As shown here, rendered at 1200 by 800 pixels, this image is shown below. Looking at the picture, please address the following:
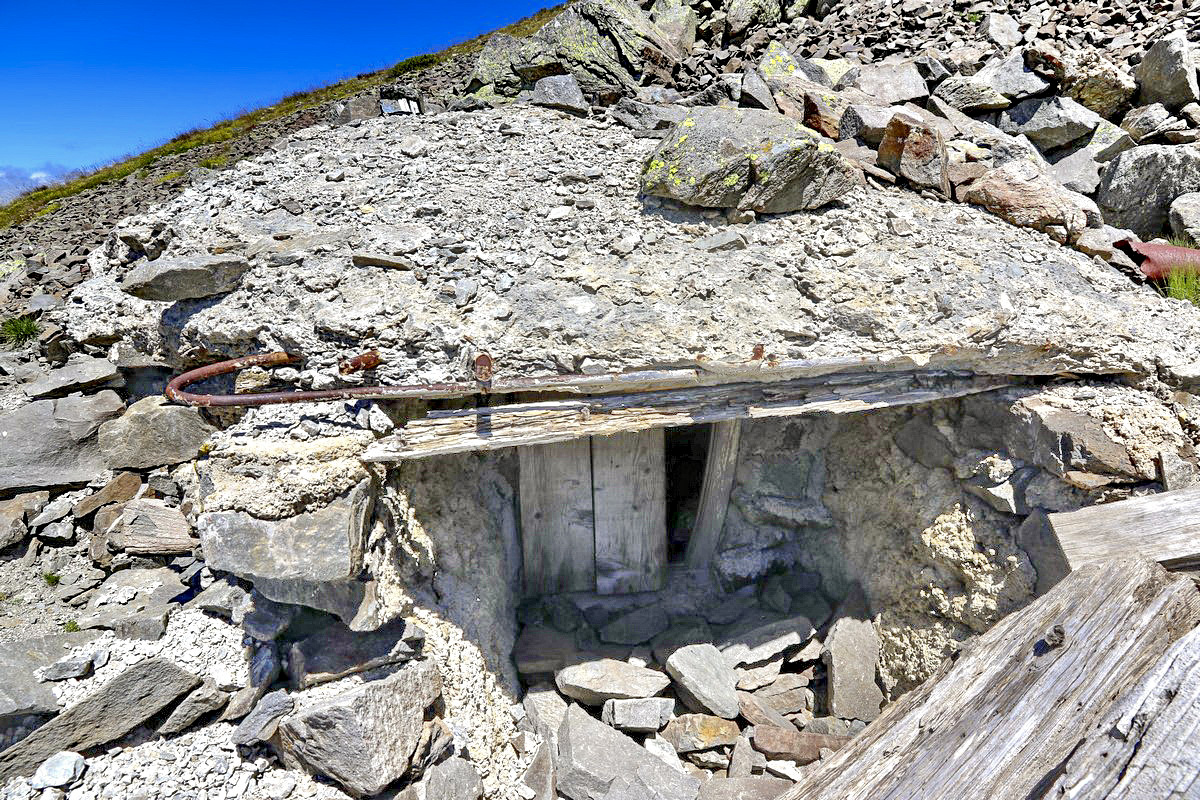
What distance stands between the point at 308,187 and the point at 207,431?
217 cm

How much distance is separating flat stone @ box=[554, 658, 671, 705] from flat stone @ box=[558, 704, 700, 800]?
0.24 metres

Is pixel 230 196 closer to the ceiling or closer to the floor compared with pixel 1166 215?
closer to the ceiling

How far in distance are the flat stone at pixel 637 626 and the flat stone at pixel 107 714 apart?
3036 millimetres

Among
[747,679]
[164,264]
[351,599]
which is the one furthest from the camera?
[747,679]

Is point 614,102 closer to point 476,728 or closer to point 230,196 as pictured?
point 230,196

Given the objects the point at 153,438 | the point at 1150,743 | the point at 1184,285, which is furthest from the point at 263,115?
the point at 1150,743

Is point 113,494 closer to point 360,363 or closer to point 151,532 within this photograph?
point 151,532

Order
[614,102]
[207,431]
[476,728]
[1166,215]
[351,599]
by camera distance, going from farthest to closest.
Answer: [614,102]
[1166,215]
[207,431]
[476,728]
[351,599]

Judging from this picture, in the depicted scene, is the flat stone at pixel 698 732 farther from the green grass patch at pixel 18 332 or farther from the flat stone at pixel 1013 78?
the flat stone at pixel 1013 78

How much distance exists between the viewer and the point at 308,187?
198 inches

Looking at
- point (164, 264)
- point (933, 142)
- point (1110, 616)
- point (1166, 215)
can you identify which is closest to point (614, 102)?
point (933, 142)

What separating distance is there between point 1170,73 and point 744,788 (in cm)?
806

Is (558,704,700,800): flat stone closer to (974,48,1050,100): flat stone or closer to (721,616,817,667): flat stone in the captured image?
(721,616,817,667): flat stone

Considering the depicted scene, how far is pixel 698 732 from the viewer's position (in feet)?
15.2
